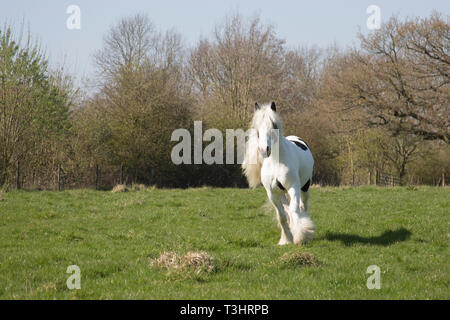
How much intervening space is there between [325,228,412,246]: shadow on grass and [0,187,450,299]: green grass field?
2 centimetres

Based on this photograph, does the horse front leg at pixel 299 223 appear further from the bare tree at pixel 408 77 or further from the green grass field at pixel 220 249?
the bare tree at pixel 408 77

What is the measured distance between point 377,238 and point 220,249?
3.31 m

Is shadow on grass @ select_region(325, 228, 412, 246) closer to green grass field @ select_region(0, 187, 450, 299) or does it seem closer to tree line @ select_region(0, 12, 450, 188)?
green grass field @ select_region(0, 187, 450, 299)

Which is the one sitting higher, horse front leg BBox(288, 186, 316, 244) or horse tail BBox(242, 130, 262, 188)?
horse tail BBox(242, 130, 262, 188)

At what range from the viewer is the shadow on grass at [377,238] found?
8.55 metres

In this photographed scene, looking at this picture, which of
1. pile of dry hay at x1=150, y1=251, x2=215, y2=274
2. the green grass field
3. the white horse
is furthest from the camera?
the white horse

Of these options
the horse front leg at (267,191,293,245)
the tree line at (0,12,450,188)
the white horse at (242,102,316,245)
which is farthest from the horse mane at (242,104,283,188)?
→ the tree line at (0,12,450,188)

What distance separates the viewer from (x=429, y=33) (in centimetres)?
2427

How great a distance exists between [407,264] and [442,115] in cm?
2054

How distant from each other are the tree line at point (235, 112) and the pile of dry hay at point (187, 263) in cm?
1610

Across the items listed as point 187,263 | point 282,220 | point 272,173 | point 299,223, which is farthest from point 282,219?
point 187,263

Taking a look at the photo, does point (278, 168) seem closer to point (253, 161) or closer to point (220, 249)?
point (253, 161)

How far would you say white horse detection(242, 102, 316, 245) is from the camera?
7797 mm
